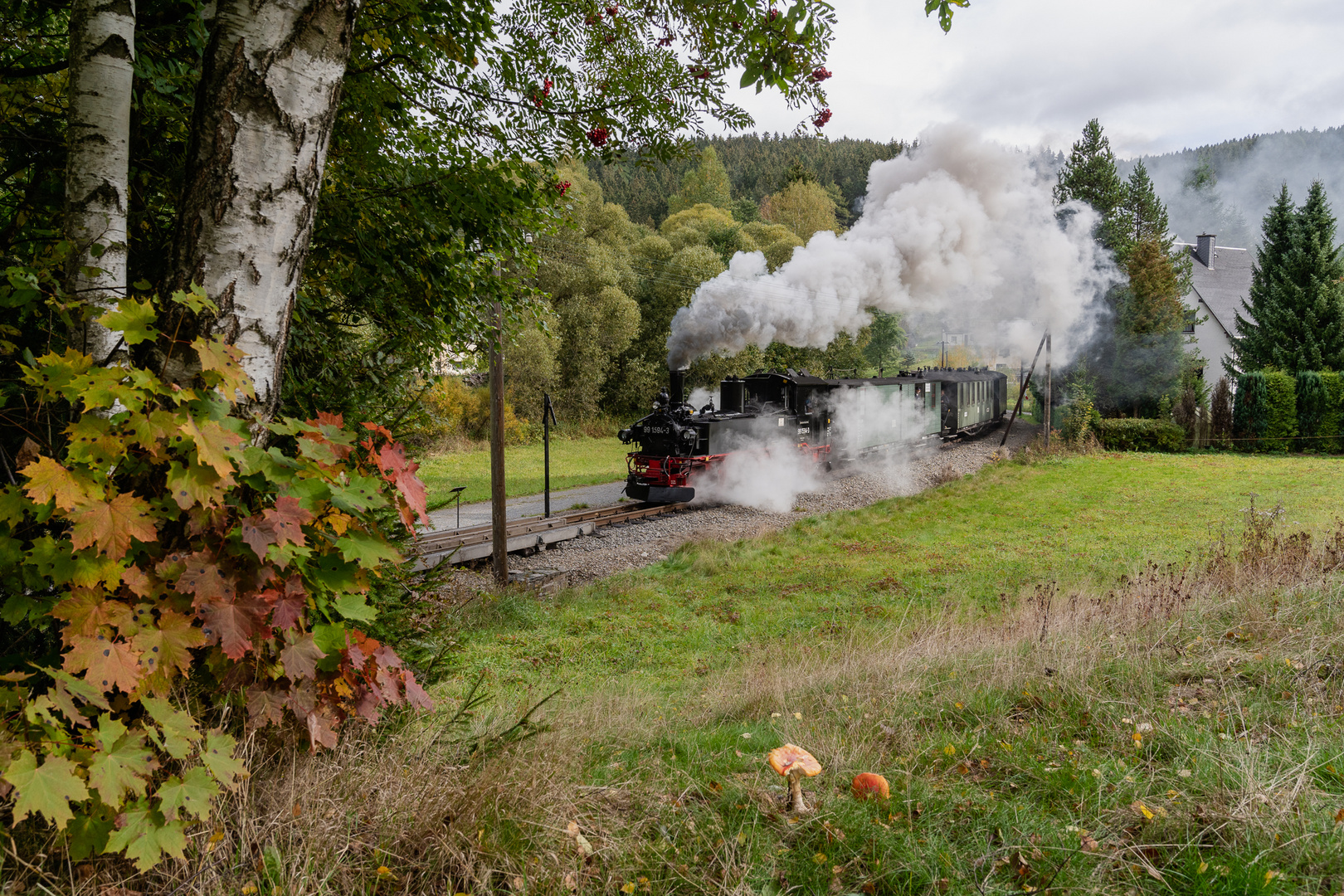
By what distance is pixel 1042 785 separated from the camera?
2691 millimetres

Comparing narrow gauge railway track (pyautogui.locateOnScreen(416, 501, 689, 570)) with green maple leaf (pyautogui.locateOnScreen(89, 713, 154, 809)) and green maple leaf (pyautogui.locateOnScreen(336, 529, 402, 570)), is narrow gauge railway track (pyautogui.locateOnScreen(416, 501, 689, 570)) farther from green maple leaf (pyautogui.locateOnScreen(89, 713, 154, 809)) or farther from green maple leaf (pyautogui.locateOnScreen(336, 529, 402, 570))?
green maple leaf (pyautogui.locateOnScreen(89, 713, 154, 809))

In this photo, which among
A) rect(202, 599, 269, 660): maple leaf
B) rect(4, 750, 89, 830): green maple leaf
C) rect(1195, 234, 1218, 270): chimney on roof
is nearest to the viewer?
rect(4, 750, 89, 830): green maple leaf

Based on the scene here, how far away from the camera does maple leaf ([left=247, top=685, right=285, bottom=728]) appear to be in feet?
6.17

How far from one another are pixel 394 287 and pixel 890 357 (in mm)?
40867

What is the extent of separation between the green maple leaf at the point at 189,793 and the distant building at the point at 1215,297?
1443 inches

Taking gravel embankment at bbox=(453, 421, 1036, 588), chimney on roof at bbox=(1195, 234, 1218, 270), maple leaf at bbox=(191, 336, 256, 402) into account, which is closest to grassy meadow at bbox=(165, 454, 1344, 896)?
maple leaf at bbox=(191, 336, 256, 402)

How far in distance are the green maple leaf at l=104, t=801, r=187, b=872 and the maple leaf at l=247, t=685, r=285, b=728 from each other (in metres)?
0.30

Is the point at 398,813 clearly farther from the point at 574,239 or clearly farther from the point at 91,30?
the point at 574,239

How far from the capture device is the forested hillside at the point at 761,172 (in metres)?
52.2

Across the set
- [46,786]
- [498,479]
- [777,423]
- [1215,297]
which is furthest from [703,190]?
[46,786]

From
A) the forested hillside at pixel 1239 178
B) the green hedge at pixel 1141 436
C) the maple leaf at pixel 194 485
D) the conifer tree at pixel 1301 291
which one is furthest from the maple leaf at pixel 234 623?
the forested hillside at pixel 1239 178

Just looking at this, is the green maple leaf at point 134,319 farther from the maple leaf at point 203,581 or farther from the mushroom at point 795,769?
the mushroom at point 795,769

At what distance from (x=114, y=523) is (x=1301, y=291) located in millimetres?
35647

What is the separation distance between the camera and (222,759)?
5.50ft
